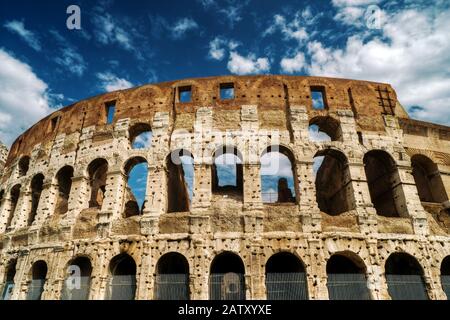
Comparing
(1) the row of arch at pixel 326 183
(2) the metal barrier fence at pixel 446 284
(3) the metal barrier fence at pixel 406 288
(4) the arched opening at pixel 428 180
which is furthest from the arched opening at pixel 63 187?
(4) the arched opening at pixel 428 180

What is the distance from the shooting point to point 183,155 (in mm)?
12617

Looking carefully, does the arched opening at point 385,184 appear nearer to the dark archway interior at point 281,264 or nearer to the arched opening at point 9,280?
the dark archway interior at point 281,264

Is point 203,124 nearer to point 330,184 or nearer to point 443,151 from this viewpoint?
point 330,184

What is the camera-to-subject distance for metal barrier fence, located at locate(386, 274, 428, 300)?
32.9 ft

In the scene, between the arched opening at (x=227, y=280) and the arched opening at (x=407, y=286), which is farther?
the arched opening at (x=407, y=286)

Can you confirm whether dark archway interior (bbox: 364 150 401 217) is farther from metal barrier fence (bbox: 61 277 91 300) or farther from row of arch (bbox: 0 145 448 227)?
metal barrier fence (bbox: 61 277 91 300)

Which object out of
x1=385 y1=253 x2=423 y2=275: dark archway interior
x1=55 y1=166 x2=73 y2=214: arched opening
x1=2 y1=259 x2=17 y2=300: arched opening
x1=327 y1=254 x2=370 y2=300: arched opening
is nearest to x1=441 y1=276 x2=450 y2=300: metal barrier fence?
x1=385 y1=253 x2=423 y2=275: dark archway interior

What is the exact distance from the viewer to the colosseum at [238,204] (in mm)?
10148

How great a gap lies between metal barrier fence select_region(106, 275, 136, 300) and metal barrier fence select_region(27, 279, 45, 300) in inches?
118

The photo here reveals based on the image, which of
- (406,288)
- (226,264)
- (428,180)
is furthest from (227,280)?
(428,180)

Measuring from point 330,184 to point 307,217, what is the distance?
4.51 metres

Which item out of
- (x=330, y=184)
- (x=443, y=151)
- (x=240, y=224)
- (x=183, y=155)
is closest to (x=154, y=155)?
(x=183, y=155)

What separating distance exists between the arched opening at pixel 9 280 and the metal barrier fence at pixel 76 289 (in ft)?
9.40

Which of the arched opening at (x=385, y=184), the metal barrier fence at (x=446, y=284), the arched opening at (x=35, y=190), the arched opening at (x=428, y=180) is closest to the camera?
the metal barrier fence at (x=446, y=284)
